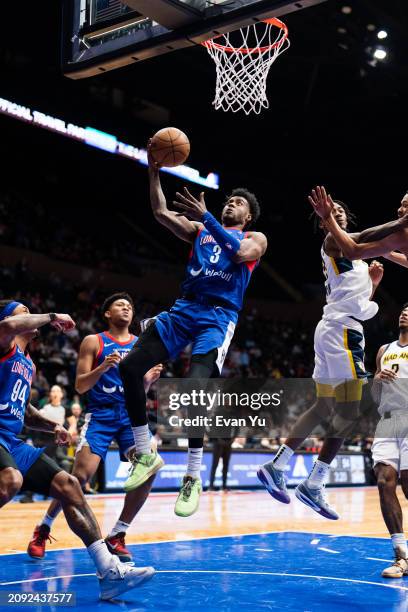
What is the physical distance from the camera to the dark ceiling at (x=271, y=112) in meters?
16.7

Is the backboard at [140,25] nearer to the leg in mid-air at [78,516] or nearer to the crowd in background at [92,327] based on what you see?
the leg in mid-air at [78,516]

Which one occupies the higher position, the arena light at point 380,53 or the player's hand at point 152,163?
the arena light at point 380,53

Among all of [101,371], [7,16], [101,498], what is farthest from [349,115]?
[101,371]

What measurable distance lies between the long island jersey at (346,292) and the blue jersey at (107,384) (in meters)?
1.86

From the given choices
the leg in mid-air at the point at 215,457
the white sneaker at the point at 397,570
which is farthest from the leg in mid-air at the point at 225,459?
the white sneaker at the point at 397,570

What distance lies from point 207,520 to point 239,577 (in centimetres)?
392

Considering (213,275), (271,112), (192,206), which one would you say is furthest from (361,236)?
(271,112)

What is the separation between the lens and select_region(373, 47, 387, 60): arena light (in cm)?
1652

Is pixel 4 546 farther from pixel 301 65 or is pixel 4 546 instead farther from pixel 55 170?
pixel 55 170

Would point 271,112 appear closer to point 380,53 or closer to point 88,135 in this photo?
point 380,53

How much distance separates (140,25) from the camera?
6.13m

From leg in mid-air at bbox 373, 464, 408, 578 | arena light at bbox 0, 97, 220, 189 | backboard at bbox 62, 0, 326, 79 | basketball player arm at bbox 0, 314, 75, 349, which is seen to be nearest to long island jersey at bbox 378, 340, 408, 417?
leg in mid-air at bbox 373, 464, 408, 578

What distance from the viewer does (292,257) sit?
28.8 meters

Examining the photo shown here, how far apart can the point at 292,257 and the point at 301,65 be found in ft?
36.7
